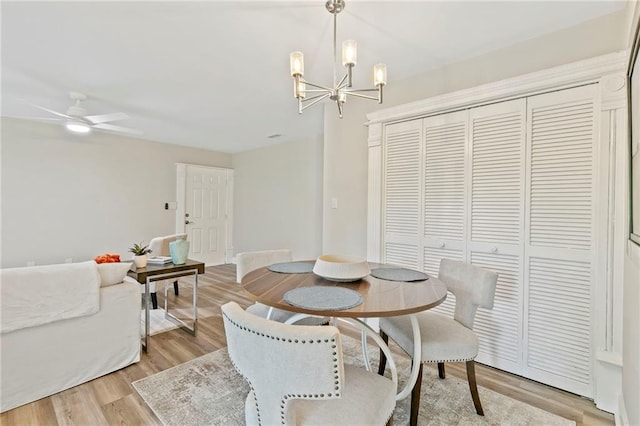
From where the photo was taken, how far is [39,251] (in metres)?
3.92

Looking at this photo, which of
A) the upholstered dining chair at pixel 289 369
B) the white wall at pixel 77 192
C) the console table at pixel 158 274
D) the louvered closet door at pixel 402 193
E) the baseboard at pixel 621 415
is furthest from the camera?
the white wall at pixel 77 192

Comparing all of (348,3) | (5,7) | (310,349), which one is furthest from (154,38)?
(310,349)

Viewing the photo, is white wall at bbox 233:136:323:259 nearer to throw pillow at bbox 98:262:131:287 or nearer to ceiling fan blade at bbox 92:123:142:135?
ceiling fan blade at bbox 92:123:142:135

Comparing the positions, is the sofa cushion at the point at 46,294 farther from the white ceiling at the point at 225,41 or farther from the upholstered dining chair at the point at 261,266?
the white ceiling at the point at 225,41

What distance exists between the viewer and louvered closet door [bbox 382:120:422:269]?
8.34 ft

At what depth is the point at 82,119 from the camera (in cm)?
→ 350

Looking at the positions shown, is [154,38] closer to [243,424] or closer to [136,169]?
[243,424]

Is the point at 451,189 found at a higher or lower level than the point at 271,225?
higher

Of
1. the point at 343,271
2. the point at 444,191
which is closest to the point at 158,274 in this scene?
the point at 343,271

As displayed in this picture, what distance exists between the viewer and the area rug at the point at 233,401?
158 cm

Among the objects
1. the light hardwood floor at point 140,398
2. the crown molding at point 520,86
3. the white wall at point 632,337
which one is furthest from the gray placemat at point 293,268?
the crown molding at point 520,86

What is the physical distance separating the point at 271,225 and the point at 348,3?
4.01 metres

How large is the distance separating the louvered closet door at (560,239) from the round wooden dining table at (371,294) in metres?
0.94

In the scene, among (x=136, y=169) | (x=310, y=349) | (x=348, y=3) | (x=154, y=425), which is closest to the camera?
(x=310, y=349)
